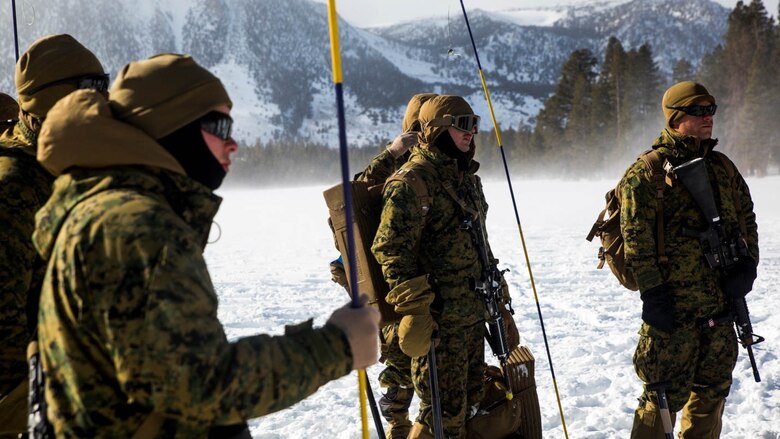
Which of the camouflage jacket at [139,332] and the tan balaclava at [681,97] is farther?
the tan balaclava at [681,97]

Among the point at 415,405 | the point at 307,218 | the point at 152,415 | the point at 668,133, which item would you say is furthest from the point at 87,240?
the point at 307,218

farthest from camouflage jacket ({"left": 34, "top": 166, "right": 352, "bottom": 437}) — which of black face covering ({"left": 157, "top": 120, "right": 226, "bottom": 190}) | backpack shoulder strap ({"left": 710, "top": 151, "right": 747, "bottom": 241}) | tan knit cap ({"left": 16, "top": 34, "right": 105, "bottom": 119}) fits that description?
backpack shoulder strap ({"left": 710, "top": 151, "right": 747, "bottom": 241})

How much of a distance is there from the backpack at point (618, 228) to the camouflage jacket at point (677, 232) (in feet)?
0.11

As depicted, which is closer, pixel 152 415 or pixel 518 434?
pixel 152 415

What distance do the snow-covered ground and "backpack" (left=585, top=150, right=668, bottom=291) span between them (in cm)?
136

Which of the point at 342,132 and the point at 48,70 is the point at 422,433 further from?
the point at 48,70

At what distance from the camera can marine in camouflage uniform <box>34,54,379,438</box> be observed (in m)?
1.41

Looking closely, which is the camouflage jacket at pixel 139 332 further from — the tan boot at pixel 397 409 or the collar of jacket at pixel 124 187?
the tan boot at pixel 397 409

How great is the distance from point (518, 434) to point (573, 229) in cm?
1522

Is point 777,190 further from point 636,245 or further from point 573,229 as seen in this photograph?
point 636,245

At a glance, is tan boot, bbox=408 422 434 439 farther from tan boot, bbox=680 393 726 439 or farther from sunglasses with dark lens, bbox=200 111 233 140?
sunglasses with dark lens, bbox=200 111 233 140

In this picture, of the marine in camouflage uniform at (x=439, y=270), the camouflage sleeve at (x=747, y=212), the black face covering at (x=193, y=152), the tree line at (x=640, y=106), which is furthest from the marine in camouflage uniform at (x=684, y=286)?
the tree line at (x=640, y=106)

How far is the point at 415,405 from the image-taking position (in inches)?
215

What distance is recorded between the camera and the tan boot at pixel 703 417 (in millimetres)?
3908
